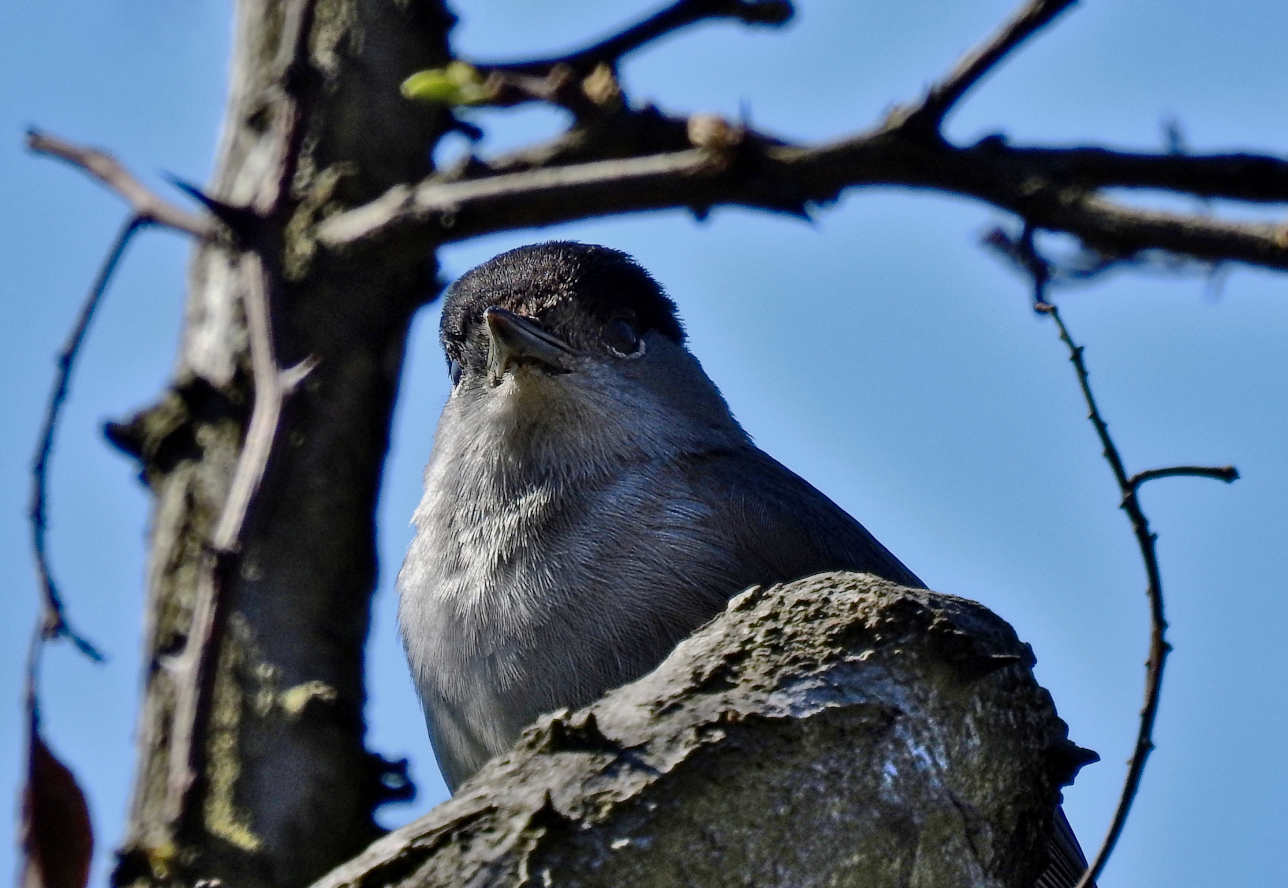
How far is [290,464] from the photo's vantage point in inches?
173

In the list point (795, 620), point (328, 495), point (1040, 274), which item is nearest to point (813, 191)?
point (1040, 274)

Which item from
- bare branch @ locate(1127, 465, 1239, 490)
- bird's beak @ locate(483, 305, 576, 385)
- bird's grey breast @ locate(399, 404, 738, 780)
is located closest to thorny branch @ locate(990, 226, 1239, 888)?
bare branch @ locate(1127, 465, 1239, 490)

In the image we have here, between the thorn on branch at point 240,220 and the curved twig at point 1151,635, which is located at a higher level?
the thorn on branch at point 240,220

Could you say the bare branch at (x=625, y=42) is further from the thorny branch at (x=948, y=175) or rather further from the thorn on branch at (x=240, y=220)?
the thorn on branch at (x=240, y=220)

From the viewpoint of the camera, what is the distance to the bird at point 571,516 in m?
4.12

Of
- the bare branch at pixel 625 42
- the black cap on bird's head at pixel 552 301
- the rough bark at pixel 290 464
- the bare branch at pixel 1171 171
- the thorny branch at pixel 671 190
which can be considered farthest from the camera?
the black cap on bird's head at pixel 552 301

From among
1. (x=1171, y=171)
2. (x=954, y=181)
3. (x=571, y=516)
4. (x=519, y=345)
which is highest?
(x=519, y=345)

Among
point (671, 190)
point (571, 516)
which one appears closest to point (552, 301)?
point (571, 516)

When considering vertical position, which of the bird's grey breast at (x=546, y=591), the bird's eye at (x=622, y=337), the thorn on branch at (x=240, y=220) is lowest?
the bird's grey breast at (x=546, y=591)

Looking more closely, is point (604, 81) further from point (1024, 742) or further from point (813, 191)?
point (1024, 742)

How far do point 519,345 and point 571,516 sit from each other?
78cm

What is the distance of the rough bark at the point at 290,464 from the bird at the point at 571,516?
30 centimetres

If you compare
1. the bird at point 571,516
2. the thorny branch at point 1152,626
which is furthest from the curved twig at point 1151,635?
the bird at point 571,516

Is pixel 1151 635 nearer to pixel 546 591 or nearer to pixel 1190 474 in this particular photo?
pixel 1190 474
